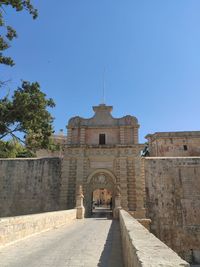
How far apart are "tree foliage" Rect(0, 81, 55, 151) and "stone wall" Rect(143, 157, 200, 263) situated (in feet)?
32.0

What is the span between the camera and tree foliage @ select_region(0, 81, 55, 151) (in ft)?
33.3

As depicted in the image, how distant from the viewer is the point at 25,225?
7.20m

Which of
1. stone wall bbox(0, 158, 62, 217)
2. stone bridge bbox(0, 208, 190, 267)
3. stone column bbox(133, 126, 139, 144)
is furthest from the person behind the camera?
stone column bbox(133, 126, 139, 144)

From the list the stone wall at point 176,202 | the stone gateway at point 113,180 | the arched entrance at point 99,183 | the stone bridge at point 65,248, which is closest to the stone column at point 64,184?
the stone gateway at point 113,180

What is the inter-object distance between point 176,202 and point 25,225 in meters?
13.0

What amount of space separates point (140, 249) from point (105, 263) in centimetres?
276

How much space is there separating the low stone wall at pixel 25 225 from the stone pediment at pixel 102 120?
9.63 meters

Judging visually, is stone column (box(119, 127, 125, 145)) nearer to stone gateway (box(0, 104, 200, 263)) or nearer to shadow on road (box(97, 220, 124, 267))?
stone gateway (box(0, 104, 200, 263))

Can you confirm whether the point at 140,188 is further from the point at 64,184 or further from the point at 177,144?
the point at 177,144

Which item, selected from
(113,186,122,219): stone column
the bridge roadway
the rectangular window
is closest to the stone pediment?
the rectangular window

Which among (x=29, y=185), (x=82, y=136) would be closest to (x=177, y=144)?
(x=82, y=136)

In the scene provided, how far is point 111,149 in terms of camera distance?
1827 centimetres

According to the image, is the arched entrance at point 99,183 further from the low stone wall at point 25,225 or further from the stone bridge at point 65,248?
the stone bridge at point 65,248

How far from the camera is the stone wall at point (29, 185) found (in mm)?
18000
